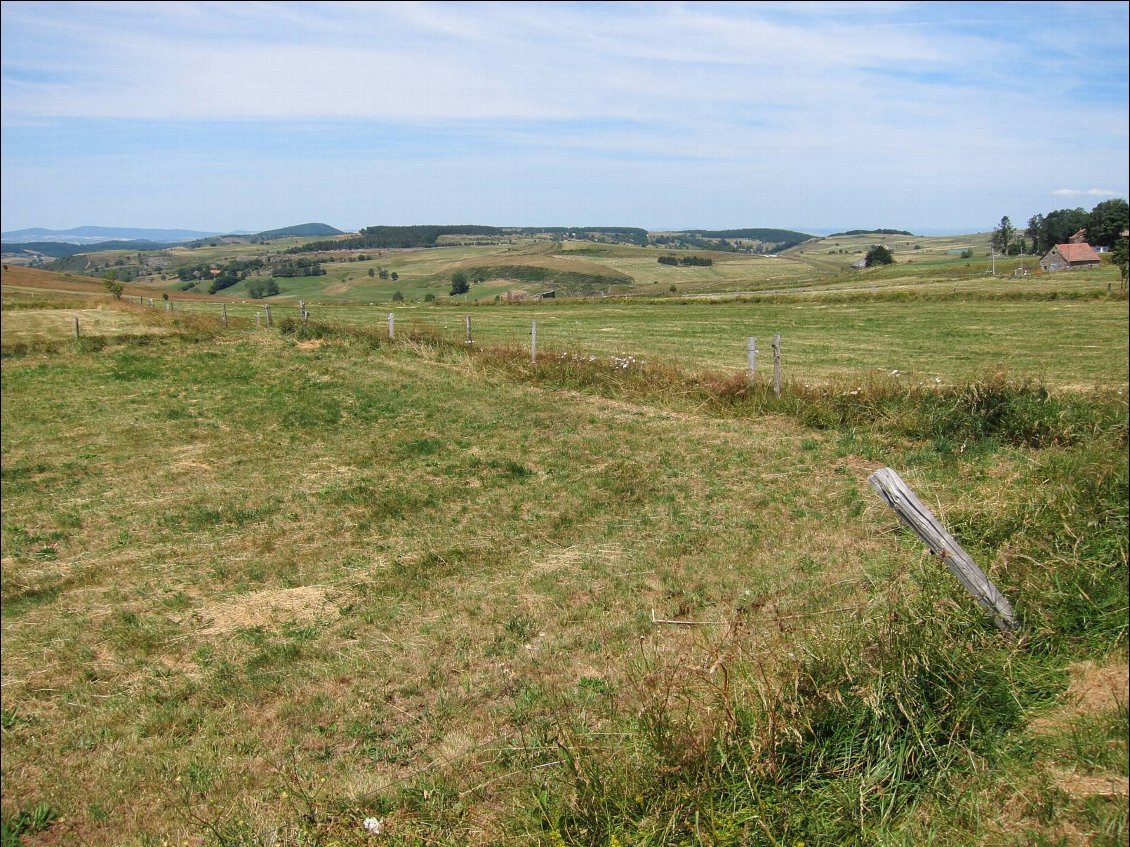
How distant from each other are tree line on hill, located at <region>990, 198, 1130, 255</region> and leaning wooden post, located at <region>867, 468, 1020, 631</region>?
185 ft

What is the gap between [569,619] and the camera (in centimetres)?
698

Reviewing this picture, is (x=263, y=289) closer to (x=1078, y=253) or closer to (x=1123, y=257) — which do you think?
A: (x=1078, y=253)

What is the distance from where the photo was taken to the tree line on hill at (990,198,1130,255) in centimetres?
6304

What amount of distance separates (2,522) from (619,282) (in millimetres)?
102641

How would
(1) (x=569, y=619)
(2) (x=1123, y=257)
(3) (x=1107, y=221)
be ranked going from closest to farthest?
(1) (x=569, y=619)
(2) (x=1123, y=257)
(3) (x=1107, y=221)

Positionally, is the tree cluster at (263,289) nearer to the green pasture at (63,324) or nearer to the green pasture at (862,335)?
the green pasture at (862,335)

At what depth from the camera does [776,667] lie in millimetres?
4242

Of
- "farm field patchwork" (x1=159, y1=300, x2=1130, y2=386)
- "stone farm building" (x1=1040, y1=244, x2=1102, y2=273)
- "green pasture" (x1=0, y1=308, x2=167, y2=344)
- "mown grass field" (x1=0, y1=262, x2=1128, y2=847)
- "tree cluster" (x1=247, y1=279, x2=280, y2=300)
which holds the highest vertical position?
"stone farm building" (x1=1040, y1=244, x2=1102, y2=273)

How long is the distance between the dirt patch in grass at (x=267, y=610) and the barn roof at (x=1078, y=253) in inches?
3053

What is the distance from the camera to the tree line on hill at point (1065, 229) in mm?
63041

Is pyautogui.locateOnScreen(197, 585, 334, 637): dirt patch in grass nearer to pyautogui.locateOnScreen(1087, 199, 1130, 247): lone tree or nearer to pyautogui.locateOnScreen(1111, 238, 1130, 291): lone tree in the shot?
pyautogui.locateOnScreen(1111, 238, 1130, 291): lone tree

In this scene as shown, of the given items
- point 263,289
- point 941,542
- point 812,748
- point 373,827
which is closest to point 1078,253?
point 941,542

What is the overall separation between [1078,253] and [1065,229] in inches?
353

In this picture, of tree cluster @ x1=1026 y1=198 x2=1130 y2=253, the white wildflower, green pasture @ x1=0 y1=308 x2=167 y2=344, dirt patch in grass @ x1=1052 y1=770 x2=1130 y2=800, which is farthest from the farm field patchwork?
tree cluster @ x1=1026 y1=198 x2=1130 y2=253
